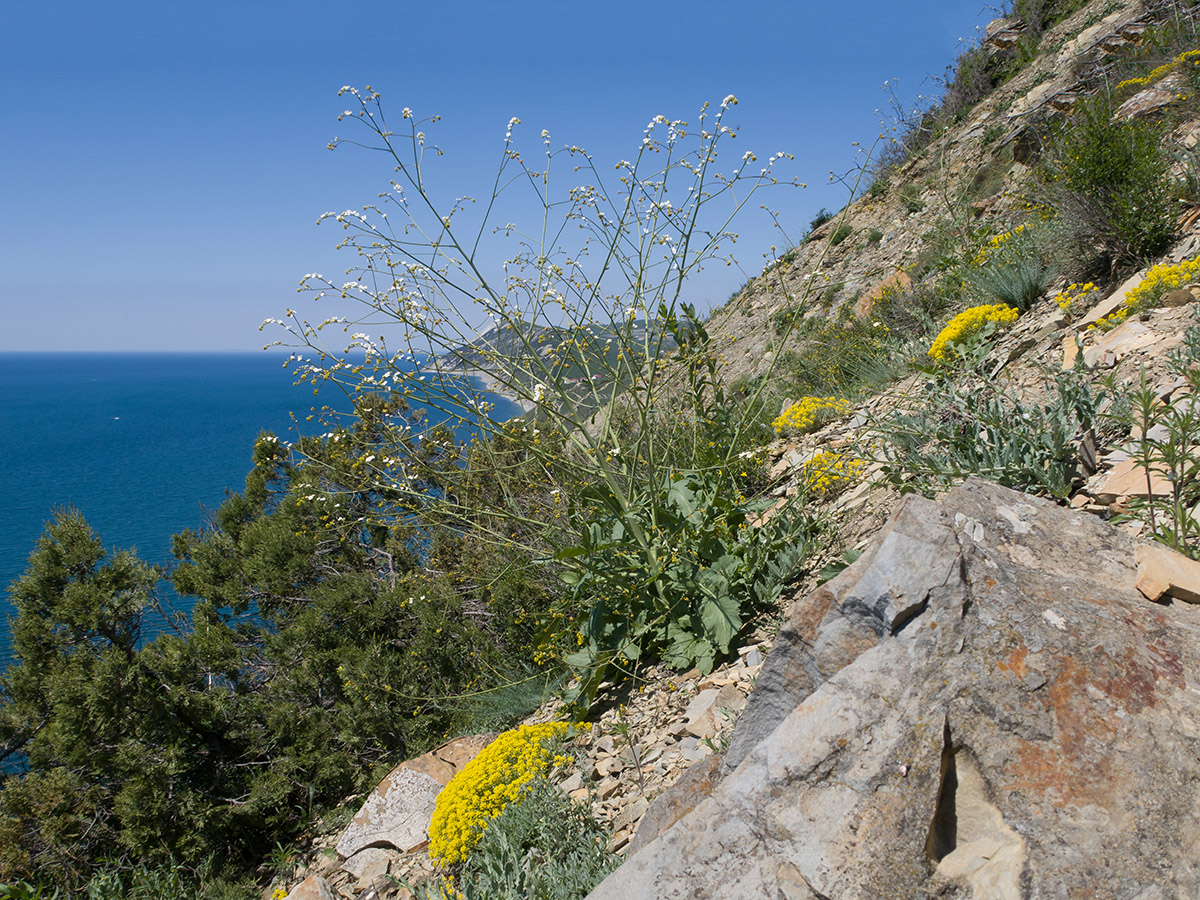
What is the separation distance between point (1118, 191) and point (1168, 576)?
473 cm

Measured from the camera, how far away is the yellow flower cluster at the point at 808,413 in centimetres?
529

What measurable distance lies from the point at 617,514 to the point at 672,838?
6.72ft

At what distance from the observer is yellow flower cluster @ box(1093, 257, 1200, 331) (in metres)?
3.90

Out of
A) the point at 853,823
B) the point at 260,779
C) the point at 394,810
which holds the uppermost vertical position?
the point at 853,823

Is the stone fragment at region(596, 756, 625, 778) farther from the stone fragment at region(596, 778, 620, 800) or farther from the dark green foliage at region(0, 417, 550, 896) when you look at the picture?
the dark green foliage at region(0, 417, 550, 896)

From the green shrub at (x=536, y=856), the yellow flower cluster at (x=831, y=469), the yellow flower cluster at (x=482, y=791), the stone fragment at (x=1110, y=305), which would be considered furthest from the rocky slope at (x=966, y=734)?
the stone fragment at (x=1110, y=305)

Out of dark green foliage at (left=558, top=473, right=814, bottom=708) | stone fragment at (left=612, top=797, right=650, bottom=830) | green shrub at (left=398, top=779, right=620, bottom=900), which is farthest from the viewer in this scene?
dark green foliage at (left=558, top=473, right=814, bottom=708)

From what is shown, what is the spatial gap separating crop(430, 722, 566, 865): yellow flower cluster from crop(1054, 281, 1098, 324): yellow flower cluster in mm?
4778

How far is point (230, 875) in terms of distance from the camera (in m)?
5.41

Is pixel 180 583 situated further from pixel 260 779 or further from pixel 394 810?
pixel 394 810

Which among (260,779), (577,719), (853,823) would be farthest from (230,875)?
(853,823)

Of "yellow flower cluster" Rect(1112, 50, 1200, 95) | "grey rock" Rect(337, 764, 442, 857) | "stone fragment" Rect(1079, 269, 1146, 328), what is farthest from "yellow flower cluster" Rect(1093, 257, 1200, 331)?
"grey rock" Rect(337, 764, 442, 857)

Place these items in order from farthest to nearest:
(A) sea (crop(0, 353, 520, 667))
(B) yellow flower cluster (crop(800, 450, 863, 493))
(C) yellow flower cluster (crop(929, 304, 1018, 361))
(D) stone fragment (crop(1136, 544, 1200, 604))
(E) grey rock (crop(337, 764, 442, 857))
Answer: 1. (A) sea (crop(0, 353, 520, 667))
2. (C) yellow flower cluster (crop(929, 304, 1018, 361))
3. (B) yellow flower cluster (crop(800, 450, 863, 493))
4. (E) grey rock (crop(337, 764, 442, 857))
5. (D) stone fragment (crop(1136, 544, 1200, 604))

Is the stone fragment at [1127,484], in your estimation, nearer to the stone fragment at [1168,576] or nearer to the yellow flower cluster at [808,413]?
the stone fragment at [1168,576]
